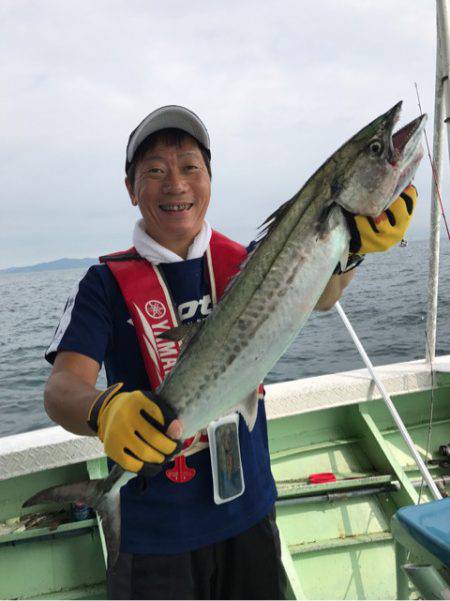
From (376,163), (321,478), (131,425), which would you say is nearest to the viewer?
(131,425)

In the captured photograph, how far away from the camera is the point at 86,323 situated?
2.37 metres

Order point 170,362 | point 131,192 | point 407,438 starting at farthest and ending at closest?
point 407,438, point 131,192, point 170,362

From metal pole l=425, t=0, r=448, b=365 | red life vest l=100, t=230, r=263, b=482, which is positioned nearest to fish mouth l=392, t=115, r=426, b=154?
red life vest l=100, t=230, r=263, b=482

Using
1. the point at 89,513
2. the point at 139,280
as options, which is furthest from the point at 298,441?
the point at 139,280

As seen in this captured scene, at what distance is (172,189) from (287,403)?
2923 millimetres

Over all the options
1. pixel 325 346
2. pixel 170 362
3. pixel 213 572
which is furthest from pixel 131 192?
pixel 325 346

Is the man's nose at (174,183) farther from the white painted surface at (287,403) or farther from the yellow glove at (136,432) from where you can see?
the white painted surface at (287,403)

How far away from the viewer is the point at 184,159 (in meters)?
2.62

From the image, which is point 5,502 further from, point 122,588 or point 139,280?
point 139,280

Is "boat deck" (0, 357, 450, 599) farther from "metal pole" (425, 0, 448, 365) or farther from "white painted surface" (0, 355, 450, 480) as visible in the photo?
"metal pole" (425, 0, 448, 365)

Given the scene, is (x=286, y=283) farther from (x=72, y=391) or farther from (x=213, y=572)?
(x=213, y=572)

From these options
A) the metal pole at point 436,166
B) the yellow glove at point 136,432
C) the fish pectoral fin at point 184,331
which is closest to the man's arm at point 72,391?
the yellow glove at point 136,432

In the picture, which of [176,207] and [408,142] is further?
[176,207]

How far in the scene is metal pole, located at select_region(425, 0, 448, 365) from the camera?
4328 mm
